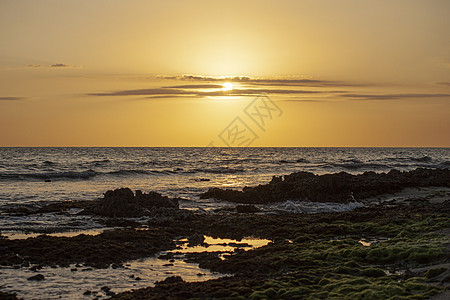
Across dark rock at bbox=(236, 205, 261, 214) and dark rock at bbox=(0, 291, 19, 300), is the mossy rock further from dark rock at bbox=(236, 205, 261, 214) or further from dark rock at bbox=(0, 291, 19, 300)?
dark rock at bbox=(236, 205, 261, 214)

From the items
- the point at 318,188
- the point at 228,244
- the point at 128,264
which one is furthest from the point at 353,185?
the point at 128,264

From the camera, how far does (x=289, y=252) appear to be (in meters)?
13.8

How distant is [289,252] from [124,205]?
11.2 m

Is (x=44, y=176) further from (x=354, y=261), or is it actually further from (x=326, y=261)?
(x=354, y=261)

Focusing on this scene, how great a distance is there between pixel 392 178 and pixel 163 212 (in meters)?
20.3

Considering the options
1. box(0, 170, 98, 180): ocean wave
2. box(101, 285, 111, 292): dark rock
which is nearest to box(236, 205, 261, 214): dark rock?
box(101, 285, 111, 292): dark rock

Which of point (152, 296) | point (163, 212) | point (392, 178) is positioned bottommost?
point (152, 296)

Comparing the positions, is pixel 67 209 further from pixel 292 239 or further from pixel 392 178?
pixel 392 178

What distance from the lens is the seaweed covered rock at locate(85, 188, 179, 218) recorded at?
2222cm

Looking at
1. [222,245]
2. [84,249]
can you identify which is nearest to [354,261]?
[222,245]

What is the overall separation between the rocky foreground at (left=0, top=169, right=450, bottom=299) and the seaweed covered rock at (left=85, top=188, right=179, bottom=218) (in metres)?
0.07

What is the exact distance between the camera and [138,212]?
22297 millimetres

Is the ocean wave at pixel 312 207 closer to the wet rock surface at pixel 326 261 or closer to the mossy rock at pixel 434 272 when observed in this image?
the wet rock surface at pixel 326 261

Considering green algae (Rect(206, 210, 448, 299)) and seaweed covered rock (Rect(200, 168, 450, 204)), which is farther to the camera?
seaweed covered rock (Rect(200, 168, 450, 204))
